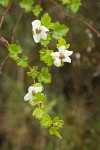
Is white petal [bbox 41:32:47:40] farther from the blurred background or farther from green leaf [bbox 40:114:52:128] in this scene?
the blurred background

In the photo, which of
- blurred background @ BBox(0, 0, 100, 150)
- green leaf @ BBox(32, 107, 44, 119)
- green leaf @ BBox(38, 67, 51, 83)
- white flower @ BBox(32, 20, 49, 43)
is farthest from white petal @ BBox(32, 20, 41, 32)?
blurred background @ BBox(0, 0, 100, 150)

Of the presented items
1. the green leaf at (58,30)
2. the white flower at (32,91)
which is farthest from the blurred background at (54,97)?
the white flower at (32,91)

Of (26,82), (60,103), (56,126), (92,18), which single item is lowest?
(56,126)

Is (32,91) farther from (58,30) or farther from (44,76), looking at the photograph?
(58,30)

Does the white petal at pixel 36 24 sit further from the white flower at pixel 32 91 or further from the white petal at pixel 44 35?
the white flower at pixel 32 91

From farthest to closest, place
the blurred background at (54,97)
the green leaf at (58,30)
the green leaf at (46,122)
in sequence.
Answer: the blurred background at (54,97)
the green leaf at (58,30)
the green leaf at (46,122)

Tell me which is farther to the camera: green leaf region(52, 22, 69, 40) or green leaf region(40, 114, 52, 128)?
green leaf region(52, 22, 69, 40)

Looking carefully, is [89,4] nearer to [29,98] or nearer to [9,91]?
[9,91]

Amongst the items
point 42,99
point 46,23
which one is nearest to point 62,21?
point 46,23

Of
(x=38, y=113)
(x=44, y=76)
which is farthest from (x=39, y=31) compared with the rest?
(x=38, y=113)
